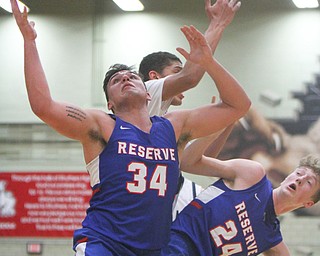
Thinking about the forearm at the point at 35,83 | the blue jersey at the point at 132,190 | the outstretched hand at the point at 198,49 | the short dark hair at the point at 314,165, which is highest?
the outstretched hand at the point at 198,49

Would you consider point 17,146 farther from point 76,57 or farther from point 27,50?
point 27,50

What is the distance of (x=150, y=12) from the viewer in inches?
480

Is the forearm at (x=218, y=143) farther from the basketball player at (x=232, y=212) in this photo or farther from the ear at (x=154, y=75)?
the ear at (x=154, y=75)

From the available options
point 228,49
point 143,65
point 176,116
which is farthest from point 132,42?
point 176,116

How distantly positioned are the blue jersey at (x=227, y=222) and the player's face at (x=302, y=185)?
0.20 metres

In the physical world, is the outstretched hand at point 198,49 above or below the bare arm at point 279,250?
above

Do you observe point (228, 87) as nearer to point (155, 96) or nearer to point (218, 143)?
point (155, 96)

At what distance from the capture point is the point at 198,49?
3.87 m

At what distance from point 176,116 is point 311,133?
299 inches

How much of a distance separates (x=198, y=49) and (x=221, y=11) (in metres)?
0.43

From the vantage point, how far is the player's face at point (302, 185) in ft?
15.9

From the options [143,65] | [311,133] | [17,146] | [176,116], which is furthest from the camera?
[17,146]

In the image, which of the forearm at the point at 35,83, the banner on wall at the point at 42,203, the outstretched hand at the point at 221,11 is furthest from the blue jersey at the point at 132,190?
the banner on wall at the point at 42,203

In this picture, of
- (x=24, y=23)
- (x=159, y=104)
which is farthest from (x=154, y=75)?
(x=24, y=23)
